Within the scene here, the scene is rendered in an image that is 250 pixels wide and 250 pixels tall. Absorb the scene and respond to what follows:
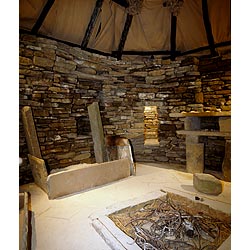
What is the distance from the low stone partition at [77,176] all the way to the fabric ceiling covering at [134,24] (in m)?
2.86

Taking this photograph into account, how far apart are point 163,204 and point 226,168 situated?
1.63 metres

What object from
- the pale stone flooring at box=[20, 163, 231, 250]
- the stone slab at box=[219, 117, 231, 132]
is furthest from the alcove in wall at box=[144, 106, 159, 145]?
the stone slab at box=[219, 117, 231, 132]

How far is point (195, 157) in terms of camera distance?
386 centimetres

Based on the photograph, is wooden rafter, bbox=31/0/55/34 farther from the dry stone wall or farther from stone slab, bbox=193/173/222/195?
stone slab, bbox=193/173/222/195

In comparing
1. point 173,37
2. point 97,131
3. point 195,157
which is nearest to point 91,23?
point 173,37

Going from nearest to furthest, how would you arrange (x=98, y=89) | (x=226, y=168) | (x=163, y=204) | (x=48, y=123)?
(x=163, y=204) → (x=226, y=168) → (x=48, y=123) → (x=98, y=89)

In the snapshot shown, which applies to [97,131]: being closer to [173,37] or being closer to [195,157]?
[195,157]

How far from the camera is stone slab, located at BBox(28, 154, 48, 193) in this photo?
9.78ft

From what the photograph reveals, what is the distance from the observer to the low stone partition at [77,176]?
2749mm

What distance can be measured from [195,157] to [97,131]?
220 centimetres
